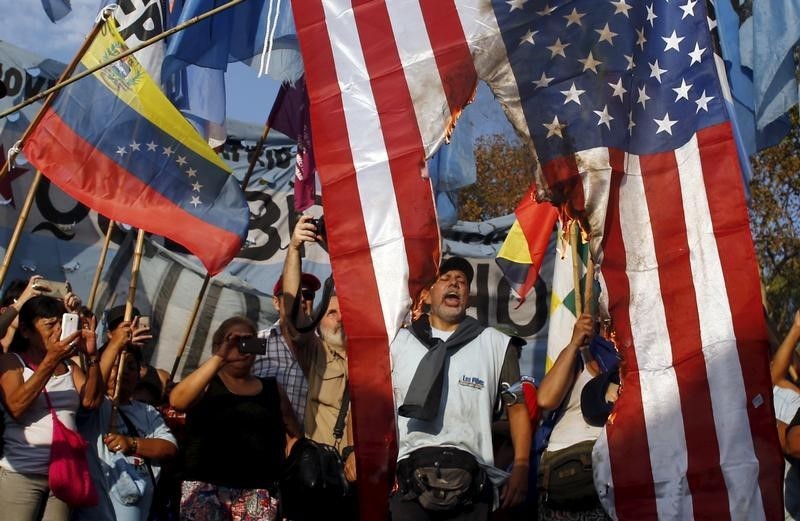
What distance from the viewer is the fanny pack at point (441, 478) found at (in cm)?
554

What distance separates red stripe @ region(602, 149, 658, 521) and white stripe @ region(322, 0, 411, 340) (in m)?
0.88

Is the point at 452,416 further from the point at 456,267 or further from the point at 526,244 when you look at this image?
the point at 526,244

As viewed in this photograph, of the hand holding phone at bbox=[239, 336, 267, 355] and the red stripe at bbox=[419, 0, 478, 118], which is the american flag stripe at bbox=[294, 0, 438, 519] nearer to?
the red stripe at bbox=[419, 0, 478, 118]

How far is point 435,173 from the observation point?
8.35 metres

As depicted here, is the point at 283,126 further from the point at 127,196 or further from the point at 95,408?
the point at 95,408

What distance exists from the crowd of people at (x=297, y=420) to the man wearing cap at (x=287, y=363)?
60 millimetres

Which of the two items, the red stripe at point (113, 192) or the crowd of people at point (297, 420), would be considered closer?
the crowd of people at point (297, 420)

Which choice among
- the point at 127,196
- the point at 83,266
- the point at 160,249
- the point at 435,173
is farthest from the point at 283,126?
the point at 83,266

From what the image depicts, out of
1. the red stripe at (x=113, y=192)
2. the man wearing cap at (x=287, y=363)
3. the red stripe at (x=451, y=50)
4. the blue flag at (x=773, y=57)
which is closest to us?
the red stripe at (x=451, y=50)

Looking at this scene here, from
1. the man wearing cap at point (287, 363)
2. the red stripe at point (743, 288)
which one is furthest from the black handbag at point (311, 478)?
the red stripe at point (743, 288)

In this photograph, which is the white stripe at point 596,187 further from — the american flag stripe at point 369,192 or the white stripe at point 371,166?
the white stripe at point 371,166

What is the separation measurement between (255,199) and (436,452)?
19.8 feet

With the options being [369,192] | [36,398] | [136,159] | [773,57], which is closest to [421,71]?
[369,192]

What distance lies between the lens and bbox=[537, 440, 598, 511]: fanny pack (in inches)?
225
